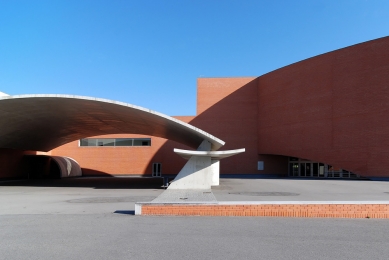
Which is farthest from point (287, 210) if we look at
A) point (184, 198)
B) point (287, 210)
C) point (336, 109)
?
point (336, 109)

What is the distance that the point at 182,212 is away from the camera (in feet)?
31.4

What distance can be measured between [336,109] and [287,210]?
2456cm

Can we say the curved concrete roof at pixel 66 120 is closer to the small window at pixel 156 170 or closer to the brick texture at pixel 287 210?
the small window at pixel 156 170

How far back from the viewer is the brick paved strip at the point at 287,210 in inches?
369

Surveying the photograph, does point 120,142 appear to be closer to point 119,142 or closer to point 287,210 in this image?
point 119,142

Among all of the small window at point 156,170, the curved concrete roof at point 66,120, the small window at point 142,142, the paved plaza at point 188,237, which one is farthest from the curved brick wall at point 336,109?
the paved plaza at point 188,237

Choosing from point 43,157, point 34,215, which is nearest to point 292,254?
point 34,215

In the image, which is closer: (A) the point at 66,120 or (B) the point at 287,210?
(B) the point at 287,210

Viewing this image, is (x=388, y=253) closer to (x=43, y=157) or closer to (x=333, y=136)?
(x=333, y=136)

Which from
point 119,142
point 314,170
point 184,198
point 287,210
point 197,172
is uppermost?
point 119,142

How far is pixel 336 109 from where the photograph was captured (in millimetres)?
31109

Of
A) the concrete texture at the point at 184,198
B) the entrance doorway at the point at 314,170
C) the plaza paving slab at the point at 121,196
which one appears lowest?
the plaza paving slab at the point at 121,196

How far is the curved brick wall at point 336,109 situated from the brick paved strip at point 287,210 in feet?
70.8

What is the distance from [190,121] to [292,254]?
114 ft
